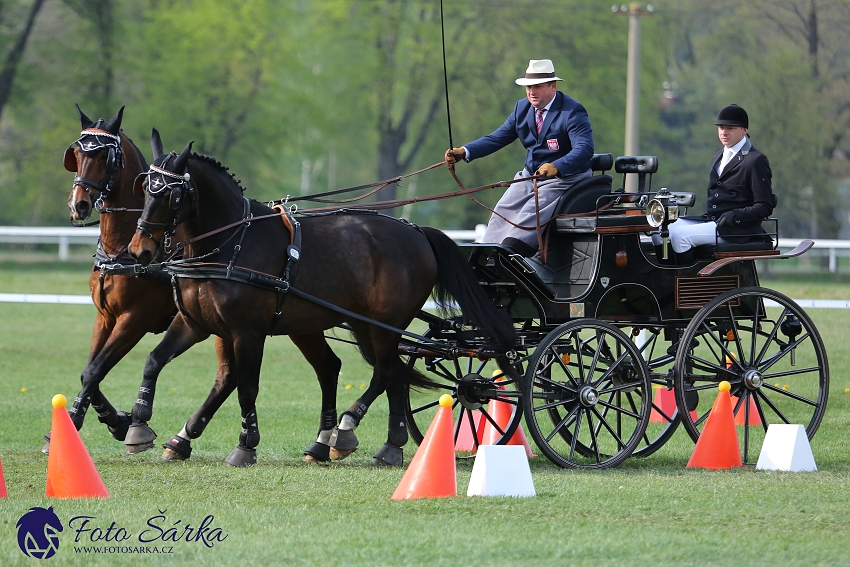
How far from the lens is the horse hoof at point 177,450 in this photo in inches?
310

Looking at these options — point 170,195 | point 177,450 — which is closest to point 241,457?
point 177,450

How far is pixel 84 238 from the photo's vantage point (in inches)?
1359

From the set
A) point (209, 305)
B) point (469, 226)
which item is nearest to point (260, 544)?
point (209, 305)

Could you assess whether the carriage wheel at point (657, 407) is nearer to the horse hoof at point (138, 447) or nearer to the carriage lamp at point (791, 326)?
the carriage lamp at point (791, 326)

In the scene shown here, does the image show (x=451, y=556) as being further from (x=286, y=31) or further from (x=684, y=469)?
(x=286, y=31)

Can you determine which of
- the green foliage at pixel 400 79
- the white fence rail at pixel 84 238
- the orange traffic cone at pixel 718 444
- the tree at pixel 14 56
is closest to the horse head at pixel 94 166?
the orange traffic cone at pixel 718 444

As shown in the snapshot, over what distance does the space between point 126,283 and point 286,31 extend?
30751 mm

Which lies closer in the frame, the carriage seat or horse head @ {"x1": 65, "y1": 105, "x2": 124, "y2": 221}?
horse head @ {"x1": 65, "y1": 105, "x2": 124, "y2": 221}

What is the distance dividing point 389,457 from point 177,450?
53.8 inches

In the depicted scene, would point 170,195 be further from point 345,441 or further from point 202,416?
point 345,441

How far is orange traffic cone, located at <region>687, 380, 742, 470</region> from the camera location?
774 cm

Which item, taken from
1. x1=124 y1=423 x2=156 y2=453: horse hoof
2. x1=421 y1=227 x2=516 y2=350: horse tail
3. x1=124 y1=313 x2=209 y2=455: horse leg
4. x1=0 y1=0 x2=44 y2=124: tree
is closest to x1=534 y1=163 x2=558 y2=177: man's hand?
x1=421 y1=227 x2=516 y2=350: horse tail

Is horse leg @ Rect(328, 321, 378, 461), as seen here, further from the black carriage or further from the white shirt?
the white shirt

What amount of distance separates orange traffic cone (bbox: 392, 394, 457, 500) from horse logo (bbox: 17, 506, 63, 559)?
5.68ft
